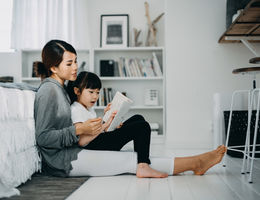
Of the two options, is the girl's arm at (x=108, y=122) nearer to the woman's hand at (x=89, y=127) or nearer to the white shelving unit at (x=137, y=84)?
the woman's hand at (x=89, y=127)

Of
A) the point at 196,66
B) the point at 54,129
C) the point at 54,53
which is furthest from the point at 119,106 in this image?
the point at 196,66

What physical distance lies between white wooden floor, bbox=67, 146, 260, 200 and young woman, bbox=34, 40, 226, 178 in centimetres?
6

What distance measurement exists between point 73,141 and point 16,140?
0.95 ft

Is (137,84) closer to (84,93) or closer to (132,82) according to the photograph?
(132,82)

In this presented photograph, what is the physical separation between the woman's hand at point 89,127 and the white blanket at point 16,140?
277 millimetres

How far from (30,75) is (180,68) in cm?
200

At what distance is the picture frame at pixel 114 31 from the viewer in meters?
3.88

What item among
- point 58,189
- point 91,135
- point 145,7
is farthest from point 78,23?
point 58,189

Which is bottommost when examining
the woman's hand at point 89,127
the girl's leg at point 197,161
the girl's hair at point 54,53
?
the girl's leg at point 197,161

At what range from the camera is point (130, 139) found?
5.97 feet

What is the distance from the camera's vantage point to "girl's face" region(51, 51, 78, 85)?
5.73ft

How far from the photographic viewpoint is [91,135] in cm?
174

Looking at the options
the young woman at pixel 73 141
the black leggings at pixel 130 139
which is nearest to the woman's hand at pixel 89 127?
the young woman at pixel 73 141

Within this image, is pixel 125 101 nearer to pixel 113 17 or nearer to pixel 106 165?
pixel 106 165
